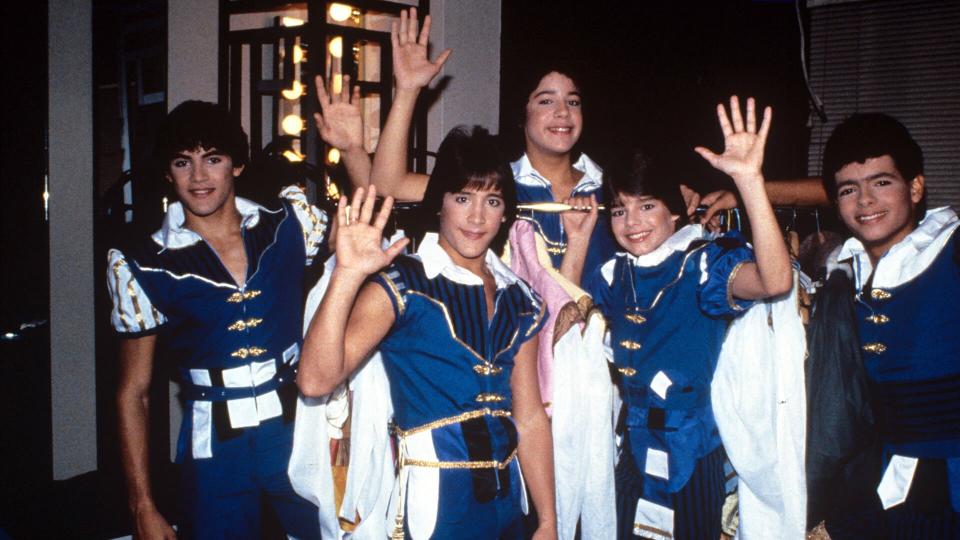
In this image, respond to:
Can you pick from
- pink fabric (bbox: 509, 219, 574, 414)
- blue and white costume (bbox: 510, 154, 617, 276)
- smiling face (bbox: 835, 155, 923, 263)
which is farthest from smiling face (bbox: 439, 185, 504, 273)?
smiling face (bbox: 835, 155, 923, 263)

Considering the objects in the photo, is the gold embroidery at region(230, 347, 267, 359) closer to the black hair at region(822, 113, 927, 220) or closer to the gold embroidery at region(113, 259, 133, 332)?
the gold embroidery at region(113, 259, 133, 332)

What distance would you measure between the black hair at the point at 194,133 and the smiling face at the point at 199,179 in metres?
0.02

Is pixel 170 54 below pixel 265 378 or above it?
above

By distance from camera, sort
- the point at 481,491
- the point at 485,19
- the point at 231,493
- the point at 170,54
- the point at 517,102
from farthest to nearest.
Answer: the point at 485,19, the point at 170,54, the point at 517,102, the point at 231,493, the point at 481,491

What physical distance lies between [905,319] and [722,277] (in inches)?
22.3

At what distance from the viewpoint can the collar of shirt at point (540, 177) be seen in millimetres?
2496

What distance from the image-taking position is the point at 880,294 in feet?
6.77

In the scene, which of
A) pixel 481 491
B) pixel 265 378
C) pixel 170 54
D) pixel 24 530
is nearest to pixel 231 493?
pixel 265 378

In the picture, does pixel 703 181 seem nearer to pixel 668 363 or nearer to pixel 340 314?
pixel 668 363

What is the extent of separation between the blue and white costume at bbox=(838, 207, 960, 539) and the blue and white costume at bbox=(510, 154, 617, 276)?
0.87 metres

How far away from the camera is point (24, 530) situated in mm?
3641

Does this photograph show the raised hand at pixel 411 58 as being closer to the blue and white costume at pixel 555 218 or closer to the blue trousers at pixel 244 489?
the blue and white costume at pixel 555 218

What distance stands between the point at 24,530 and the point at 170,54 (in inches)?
117

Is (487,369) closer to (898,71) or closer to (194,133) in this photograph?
(194,133)
